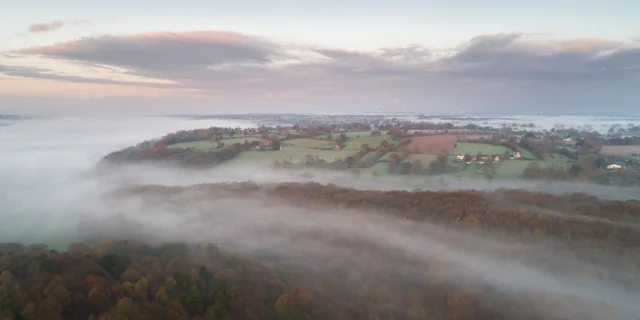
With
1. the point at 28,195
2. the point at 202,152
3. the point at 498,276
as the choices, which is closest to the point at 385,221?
the point at 498,276

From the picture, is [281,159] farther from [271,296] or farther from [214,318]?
[214,318]

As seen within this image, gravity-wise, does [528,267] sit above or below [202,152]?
below

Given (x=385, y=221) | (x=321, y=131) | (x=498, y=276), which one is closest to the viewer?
(x=498, y=276)

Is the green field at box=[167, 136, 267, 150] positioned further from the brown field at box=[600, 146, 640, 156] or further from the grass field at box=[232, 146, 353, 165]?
the brown field at box=[600, 146, 640, 156]

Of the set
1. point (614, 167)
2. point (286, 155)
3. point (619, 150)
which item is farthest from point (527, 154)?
point (286, 155)

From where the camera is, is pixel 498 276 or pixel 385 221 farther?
pixel 385 221

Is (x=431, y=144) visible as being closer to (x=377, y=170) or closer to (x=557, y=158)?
(x=377, y=170)

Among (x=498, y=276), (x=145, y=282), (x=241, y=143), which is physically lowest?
(x=498, y=276)
